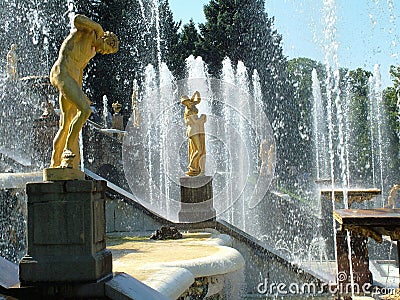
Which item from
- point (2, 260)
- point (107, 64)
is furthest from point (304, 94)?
point (2, 260)

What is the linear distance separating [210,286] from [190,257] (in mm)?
457

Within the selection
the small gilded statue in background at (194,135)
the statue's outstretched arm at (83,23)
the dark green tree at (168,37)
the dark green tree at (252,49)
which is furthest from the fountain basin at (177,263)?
the dark green tree at (168,37)

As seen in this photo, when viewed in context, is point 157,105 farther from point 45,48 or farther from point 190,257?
point 190,257

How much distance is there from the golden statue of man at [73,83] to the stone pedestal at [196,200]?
7056mm

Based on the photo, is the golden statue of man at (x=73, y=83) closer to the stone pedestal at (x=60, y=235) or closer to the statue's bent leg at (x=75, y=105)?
the statue's bent leg at (x=75, y=105)

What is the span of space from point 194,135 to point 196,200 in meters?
1.47

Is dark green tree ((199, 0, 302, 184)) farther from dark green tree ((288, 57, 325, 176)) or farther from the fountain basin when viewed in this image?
the fountain basin

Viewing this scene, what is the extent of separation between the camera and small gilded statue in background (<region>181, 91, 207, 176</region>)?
12.2 m

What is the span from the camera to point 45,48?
31.2 metres

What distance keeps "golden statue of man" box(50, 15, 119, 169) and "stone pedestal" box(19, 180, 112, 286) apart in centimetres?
39

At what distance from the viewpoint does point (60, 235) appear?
4281mm

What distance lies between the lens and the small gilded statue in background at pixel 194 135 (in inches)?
481

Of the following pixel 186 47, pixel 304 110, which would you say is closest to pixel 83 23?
pixel 186 47

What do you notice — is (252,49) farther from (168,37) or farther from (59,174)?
→ (59,174)
